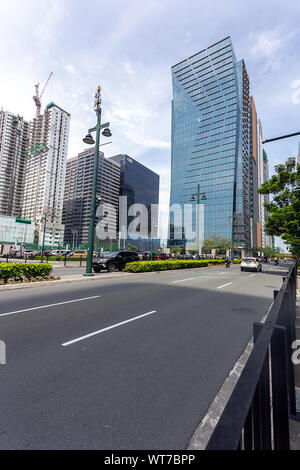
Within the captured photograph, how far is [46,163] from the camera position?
147375 millimetres

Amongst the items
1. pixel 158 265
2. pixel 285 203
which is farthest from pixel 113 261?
pixel 285 203


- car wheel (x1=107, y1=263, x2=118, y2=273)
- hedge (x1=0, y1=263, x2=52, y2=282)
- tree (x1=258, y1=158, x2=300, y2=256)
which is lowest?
car wheel (x1=107, y1=263, x2=118, y2=273)

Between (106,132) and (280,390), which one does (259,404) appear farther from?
(106,132)

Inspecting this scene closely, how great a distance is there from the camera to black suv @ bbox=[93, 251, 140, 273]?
1809cm

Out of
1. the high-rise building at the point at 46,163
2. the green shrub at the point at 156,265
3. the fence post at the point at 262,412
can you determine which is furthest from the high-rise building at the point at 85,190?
the fence post at the point at 262,412

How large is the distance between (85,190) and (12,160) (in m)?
55.9

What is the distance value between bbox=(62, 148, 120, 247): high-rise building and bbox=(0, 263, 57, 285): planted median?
5522 inches

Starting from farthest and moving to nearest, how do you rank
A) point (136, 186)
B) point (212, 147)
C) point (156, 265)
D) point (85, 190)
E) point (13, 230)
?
point (136, 186) → point (85, 190) → point (13, 230) → point (212, 147) → point (156, 265)

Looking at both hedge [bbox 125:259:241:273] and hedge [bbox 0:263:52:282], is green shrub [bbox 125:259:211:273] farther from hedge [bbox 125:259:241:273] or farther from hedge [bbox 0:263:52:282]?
hedge [bbox 0:263:52:282]

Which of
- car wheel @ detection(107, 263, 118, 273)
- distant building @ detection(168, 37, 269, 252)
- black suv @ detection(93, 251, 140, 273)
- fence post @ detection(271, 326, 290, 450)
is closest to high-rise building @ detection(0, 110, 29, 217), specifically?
distant building @ detection(168, 37, 269, 252)

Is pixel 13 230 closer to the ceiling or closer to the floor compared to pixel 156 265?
closer to the ceiling

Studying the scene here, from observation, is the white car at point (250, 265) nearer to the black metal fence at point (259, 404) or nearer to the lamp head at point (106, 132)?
the lamp head at point (106, 132)

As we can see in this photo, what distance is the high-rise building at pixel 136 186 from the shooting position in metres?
168

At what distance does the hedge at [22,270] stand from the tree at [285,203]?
24.0 metres
